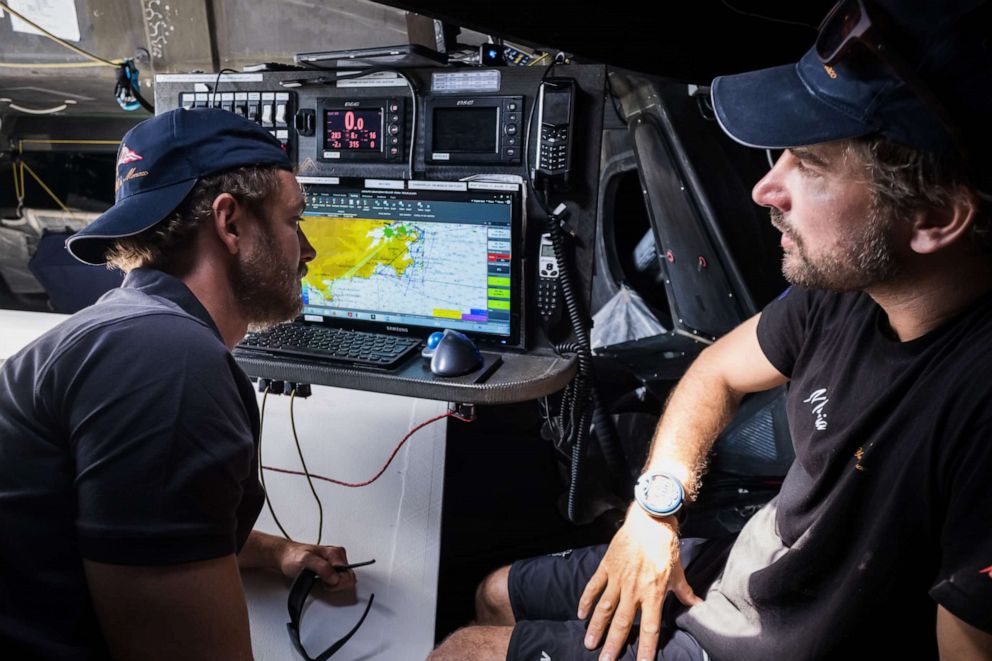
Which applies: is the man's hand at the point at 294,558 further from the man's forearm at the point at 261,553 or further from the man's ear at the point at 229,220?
the man's ear at the point at 229,220

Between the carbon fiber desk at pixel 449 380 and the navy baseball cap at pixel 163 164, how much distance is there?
611 mm

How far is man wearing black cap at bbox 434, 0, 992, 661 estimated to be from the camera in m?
0.77

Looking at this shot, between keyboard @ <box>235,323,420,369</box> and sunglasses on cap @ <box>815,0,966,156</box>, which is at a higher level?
sunglasses on cap @ <box>815,0,966,156</box>

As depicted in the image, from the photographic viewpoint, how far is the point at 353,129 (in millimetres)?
1822

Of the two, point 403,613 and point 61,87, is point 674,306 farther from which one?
point 61,87

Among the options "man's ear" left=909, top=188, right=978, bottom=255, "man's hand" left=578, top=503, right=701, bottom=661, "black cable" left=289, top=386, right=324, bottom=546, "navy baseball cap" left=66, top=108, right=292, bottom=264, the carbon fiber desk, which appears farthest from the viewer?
the carbon fiber desk

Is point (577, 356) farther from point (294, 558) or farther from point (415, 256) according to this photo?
point (294, 558)

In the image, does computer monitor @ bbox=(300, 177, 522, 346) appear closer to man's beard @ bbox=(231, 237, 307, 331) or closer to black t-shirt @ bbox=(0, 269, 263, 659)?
man's beard @ bbox=(231, 237, 307, 331)

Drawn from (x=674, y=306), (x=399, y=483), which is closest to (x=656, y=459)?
(x=399, y=483)

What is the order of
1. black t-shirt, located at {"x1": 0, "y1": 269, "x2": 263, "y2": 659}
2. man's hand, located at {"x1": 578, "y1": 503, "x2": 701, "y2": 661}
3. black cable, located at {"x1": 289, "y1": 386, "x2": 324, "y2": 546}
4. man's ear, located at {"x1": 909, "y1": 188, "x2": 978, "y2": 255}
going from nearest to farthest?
black t-shirt, located at {"x1": 0, "y1": 269, "x2": 263, "y2": 659} → man's ear, located at {"x1": 909, "y1": 188, "x2": 978, "y2": 255} → man's hand, located at {"x1": 578, "y1": 503, "x2": 701, "y2": 661} → black cable, located at {"x1": 289, "y1": 386, "x2": 324, "y2": 546}

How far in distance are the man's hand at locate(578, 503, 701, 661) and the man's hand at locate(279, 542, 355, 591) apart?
414 mm

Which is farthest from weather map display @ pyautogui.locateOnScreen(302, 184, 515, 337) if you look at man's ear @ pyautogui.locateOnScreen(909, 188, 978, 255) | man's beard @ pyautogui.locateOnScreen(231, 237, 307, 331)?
man's ear @ pyautogui.locateOnScreen(909, 188, 978, 255)

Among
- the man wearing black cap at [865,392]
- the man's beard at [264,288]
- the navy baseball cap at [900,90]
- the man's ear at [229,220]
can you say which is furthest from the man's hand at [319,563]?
the navy baseball cap at [900,90]
